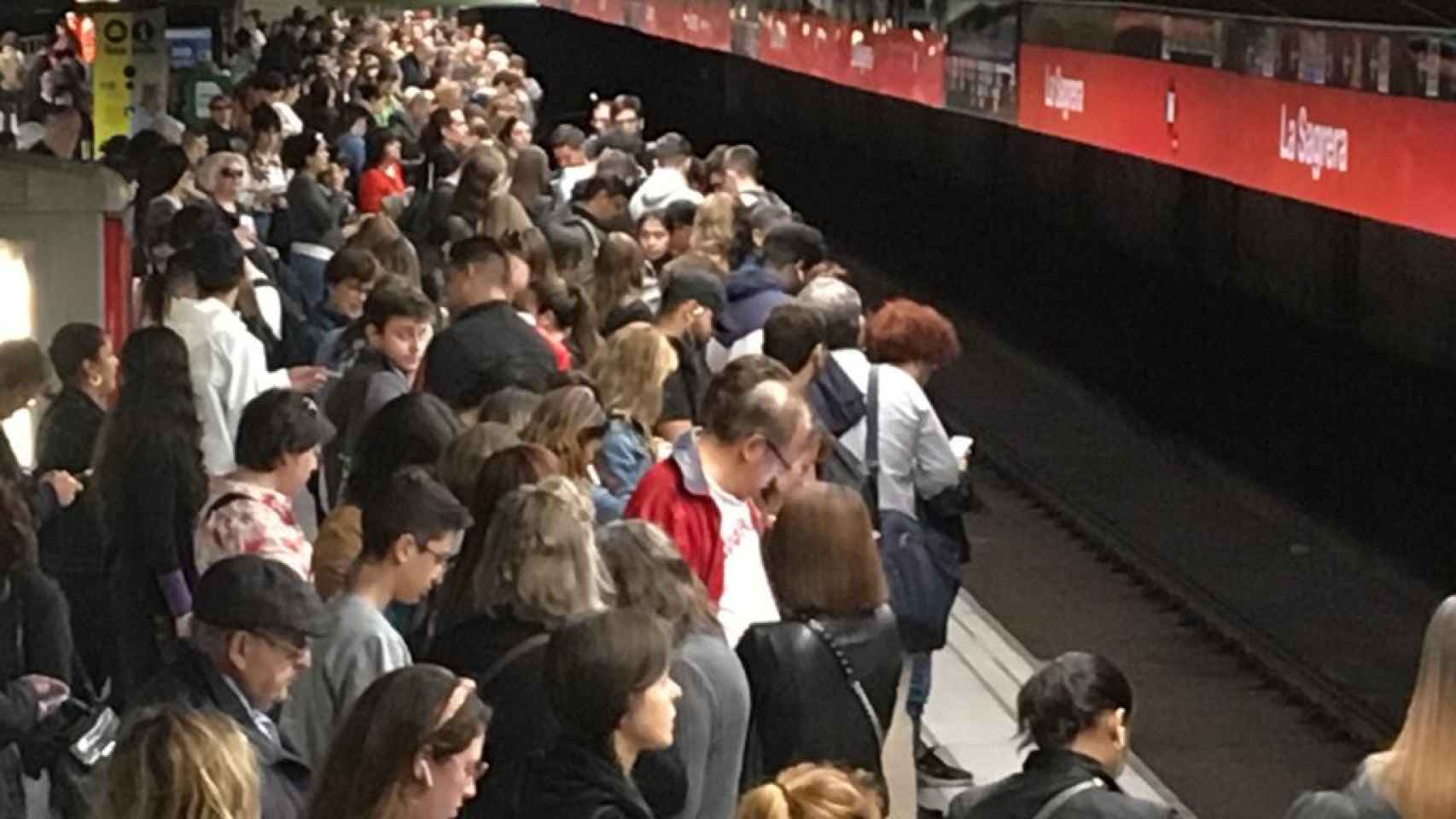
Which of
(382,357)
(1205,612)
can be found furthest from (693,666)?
(1205,612)

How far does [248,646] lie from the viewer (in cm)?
524

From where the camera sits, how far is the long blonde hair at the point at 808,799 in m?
4.58

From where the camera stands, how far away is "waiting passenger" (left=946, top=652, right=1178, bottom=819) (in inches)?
223

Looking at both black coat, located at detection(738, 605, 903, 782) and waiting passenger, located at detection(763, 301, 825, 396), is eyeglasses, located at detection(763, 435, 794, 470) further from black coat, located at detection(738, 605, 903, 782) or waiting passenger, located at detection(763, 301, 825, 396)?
waiting passenger, located at detection(763, 301, 825, 396)

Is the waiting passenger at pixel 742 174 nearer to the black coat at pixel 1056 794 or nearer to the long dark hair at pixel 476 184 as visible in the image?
the long dark hair at pixel 476 184

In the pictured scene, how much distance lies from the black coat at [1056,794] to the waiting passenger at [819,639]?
435mm

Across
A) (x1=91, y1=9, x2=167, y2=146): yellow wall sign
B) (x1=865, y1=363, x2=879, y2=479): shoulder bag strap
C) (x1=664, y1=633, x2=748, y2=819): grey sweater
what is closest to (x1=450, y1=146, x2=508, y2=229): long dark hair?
(x1=865, y1=363, x2=879, y2=479): shoulder bag strap

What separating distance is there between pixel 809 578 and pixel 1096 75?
7259 millimetres

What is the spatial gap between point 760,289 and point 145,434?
9.76 feet

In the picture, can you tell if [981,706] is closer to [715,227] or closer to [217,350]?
[715,227]

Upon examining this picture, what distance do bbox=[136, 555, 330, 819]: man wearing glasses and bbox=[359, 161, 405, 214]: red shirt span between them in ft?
32.6

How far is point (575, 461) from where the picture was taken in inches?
276

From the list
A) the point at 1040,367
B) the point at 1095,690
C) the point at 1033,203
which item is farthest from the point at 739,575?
the point at 1033,203

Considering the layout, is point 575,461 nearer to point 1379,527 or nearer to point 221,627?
point 221,627
